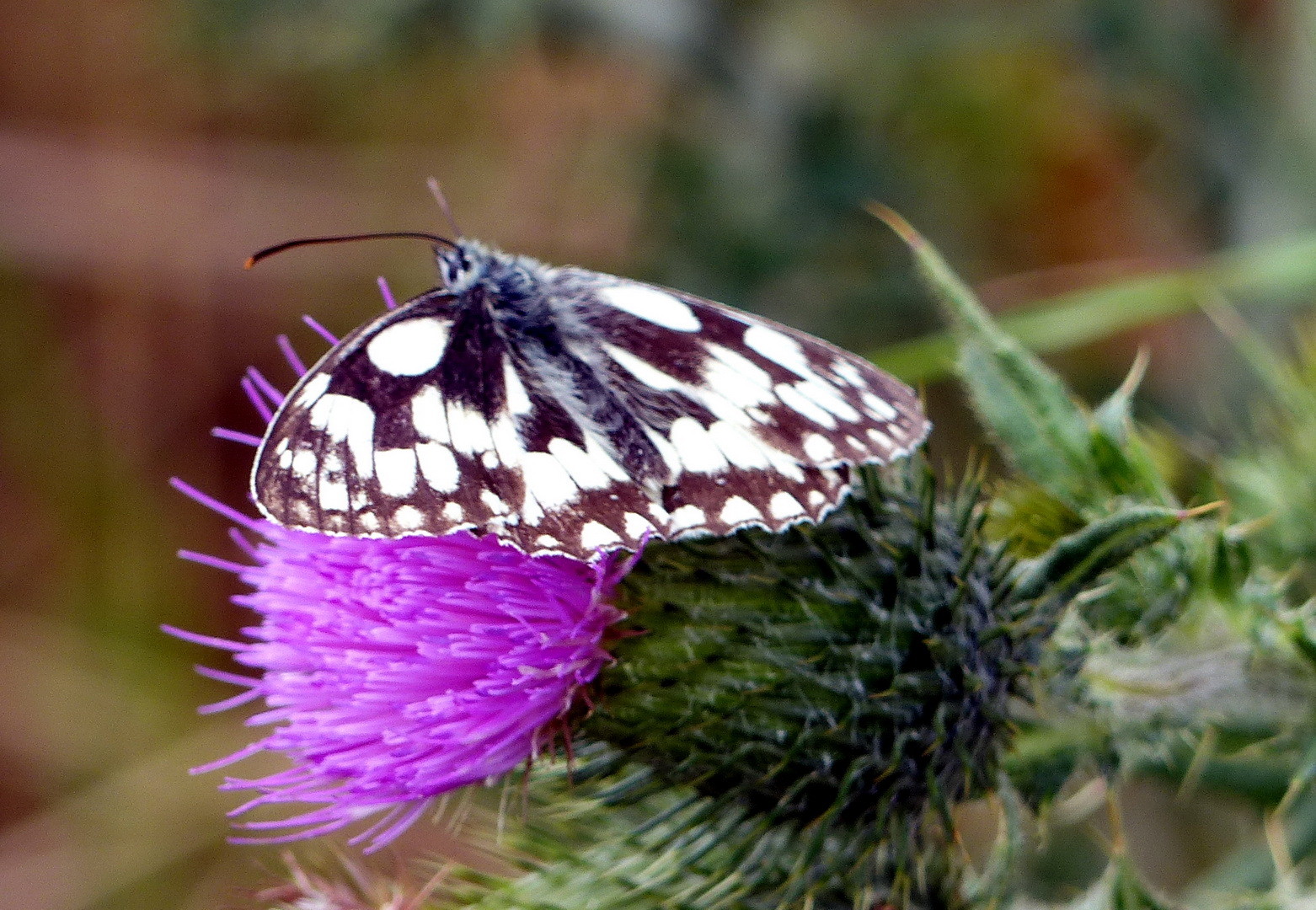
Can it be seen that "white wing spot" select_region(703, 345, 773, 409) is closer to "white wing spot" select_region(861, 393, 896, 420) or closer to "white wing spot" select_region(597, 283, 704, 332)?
"white wing spot" select_region(597, 283, 704, 332)

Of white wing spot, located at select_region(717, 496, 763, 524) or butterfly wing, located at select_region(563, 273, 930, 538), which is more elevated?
butterfly wing, located at select_region(563, 273, 930, 538)

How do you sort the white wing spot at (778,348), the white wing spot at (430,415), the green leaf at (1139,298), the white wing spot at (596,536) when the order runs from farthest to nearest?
1. the green leaf at (1139,298)
2. the white wing spot at (778,348)
3. the white wing spot at (430,415)
4. the white wing spot at (596,536)

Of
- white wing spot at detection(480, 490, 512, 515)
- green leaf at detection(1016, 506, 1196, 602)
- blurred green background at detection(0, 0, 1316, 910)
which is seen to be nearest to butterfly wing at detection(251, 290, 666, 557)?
white wing spot at detection(480, 490, 512, 515)

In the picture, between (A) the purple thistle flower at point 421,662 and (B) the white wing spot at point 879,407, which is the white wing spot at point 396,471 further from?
(B) the white wing spot at point 879,407

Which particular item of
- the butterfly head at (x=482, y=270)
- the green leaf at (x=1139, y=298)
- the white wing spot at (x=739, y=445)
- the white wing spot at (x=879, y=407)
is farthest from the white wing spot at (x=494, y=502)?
the green leaf at (x=1139, y=298)

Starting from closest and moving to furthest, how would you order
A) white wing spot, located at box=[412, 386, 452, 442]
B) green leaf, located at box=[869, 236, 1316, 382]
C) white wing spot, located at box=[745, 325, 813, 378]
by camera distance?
white wing spot, located at box=[412, 386, 452, 442]
white wing spot, located at box=[745, 325, 813, 378]
green leaf, located at box=[869, 236, 1316, 382]

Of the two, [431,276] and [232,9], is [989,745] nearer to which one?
[232,9]
